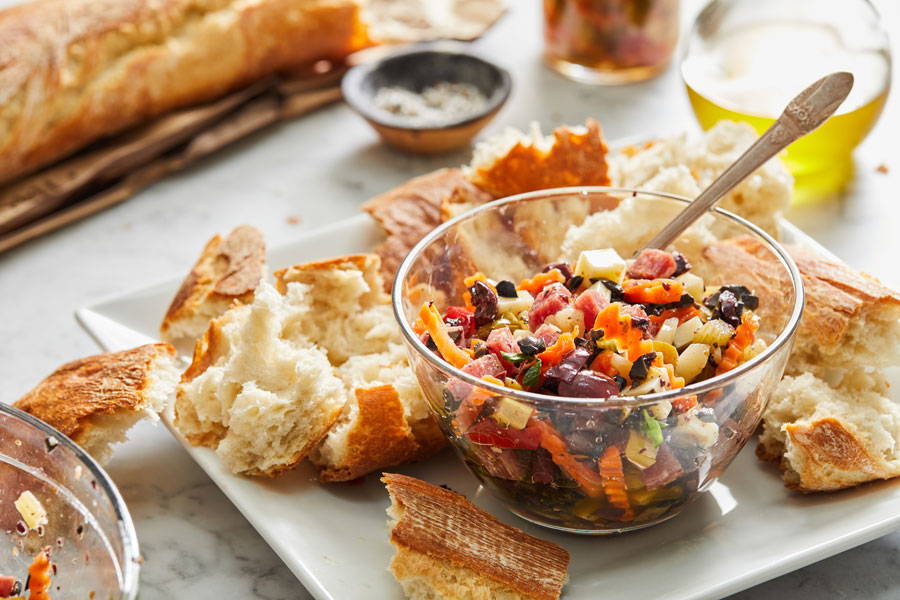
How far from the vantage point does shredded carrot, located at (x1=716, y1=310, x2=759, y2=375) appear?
2.18 m

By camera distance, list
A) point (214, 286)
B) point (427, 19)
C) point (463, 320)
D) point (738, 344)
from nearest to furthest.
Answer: point (738, 344), point (463, 320), point (214, 286), point (427, 19)

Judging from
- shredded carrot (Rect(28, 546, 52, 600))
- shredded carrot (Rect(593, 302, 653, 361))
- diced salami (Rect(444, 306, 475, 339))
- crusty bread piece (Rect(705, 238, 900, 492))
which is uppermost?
shredded carrot (Rect(593, 302, 653, 361))

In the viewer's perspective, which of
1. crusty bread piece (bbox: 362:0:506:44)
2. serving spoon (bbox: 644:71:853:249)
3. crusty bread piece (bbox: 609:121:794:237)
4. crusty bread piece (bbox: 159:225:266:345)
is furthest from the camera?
crusty bread piece (bbox: 362:0:506:44)

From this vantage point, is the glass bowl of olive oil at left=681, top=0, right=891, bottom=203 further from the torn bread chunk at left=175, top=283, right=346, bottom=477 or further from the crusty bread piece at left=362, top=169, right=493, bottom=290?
the torn bread chunk at left=175, top=283, right=346, bottom=477

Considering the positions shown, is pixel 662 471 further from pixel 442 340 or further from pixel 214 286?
pixel 214 286

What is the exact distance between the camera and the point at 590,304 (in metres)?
2.22

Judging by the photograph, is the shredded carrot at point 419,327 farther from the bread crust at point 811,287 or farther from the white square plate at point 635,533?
the bread crust at point 811,287

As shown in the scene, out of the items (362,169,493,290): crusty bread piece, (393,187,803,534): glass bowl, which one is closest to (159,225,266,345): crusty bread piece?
(362,169,493,290): crusty bread piece

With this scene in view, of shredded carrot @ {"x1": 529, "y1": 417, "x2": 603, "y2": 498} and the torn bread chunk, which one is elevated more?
shredded carrot @ {"x1": 529, "y1": 417, "x2": 603, "y2": 498}

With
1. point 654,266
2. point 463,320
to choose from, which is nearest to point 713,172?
point 654,266

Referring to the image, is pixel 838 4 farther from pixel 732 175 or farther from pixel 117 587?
pixel 117 587

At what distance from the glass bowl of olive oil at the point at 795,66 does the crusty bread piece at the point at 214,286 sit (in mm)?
1565

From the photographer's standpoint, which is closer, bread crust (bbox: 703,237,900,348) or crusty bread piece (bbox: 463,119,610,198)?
bread crust (bbox: 703,237,900,348)

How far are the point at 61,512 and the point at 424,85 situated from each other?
2.53 meters
